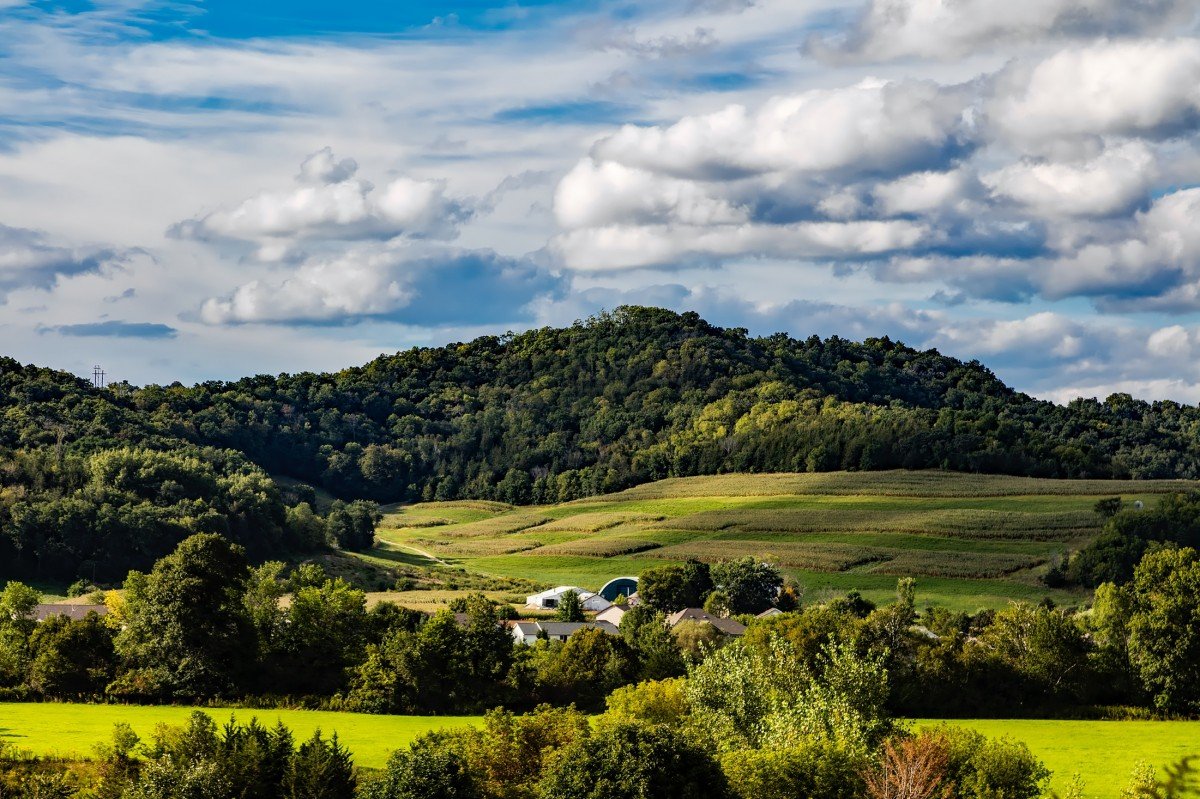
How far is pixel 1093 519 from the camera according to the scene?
13900 centimetres

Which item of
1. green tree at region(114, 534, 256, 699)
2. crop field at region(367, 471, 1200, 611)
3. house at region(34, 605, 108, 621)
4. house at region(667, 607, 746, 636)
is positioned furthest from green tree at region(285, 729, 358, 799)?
crop field at region(367, 471, 1200, 611)

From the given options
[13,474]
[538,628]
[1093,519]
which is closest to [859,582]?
[1093,519]

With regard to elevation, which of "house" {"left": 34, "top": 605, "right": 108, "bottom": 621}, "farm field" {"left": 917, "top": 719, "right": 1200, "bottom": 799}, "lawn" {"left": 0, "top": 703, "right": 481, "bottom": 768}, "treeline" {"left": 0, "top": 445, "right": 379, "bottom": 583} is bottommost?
"farm field" {"left": 917, "top": 719, "right": 1200, "bottom": 799}

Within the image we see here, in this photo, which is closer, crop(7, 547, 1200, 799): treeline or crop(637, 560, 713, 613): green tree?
crop(7, 547, 1200, 799): treeline

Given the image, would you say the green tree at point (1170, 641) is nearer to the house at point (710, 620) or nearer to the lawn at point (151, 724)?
the house at point (710, 620)

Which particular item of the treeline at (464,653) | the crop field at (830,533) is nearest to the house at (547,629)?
the treeline at (464,653)

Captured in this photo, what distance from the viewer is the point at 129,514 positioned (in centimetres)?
13175

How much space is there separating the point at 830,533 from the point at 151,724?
9545 cm

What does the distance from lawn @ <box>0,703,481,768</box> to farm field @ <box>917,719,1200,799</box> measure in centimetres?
2317

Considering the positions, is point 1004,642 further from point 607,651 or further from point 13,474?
point 13,474

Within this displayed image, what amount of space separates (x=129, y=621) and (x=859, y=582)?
69.9 m

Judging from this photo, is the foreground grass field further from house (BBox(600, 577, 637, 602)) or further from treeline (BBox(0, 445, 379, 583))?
treeline (BBox(0, 445, 379, 583))

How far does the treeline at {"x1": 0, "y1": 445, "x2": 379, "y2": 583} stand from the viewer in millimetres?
126250

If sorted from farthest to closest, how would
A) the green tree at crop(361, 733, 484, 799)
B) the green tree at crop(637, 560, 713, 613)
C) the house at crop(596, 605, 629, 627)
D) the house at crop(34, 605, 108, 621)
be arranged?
the green tree at crop(637, 560, 713, 613) → the house at crop(596, 605, 629, 627) → the house at crop(34, 605, 108, 621) → the green tree at crop(361, 733, 484, 799)
